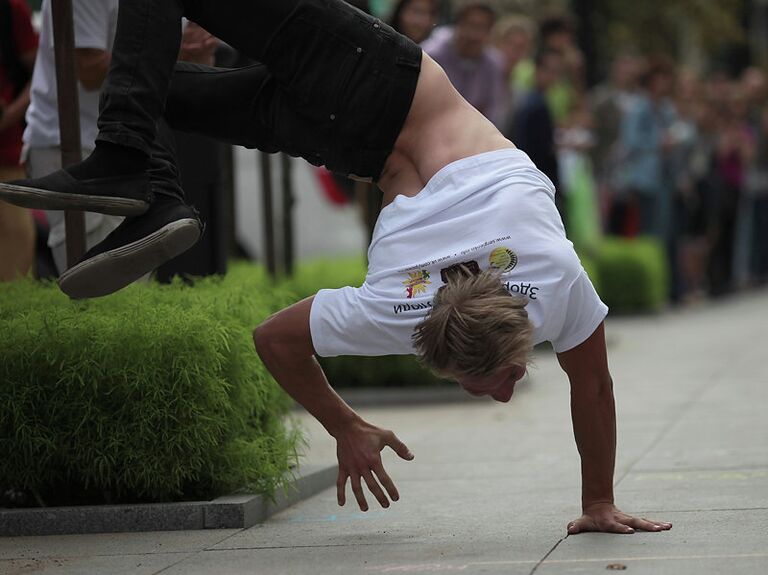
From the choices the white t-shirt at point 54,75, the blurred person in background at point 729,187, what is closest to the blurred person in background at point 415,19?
the white t-shirt at point 54,75

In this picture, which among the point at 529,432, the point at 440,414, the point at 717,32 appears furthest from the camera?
the point at 717,32

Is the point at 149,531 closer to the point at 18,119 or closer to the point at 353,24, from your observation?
the point at 353,24

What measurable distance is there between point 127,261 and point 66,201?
0.85 feet

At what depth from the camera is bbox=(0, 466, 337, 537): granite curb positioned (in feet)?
18.2

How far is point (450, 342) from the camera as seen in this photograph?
4.56 metres

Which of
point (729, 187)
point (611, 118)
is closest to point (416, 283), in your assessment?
point (611, 118)

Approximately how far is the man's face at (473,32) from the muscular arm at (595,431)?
18.4ft

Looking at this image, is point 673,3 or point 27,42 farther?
point 673,3

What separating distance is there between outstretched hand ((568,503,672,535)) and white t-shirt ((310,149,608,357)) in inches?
23.1

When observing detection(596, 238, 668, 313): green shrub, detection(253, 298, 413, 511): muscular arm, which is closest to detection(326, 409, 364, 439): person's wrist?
detection(253, 298, 413, 511): muscular arm

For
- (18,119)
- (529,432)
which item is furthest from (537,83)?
(18,119)

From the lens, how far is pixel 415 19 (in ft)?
30.8

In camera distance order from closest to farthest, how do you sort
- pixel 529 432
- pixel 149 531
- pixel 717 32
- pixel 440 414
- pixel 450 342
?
pixel 450 342, pixel 149 531, pixel 529 432, pixel 440 414, pixel 717 32

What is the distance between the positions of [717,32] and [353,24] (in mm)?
19949
